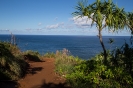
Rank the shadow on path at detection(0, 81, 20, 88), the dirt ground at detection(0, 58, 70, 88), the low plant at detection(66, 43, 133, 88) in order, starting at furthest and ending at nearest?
1. the dirt ground at detection(0, 58, 70, 88)
2. the shadow on path at detection(0, 81, 20, 88)
3. the low plant at detection(66, 43, 133, 88)

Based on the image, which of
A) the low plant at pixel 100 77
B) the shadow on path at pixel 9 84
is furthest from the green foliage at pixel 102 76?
the shadow on path at pixel 9 84

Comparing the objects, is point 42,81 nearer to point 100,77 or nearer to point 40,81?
point 40,81

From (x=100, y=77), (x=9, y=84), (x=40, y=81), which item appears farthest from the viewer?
(x=40, y=81)

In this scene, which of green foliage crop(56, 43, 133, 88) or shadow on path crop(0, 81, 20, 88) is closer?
green foliage crop(56, 43, 133, 88)

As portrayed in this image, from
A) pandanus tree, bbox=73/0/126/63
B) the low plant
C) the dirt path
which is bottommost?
the dirt path

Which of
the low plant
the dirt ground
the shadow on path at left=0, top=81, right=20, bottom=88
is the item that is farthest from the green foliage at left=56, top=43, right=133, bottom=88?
the shadow on path at left=0, top=81, right=20, bottom=88

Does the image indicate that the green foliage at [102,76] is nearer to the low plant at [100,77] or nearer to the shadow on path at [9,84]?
the low plant at [100,77]

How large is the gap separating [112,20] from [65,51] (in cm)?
417

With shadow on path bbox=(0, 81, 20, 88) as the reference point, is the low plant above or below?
above

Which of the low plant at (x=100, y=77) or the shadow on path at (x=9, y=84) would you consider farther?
the shadow on path at (x=9, y=84)

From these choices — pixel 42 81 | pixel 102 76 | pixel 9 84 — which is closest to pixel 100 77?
pixel 102 76

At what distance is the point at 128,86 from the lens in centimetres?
611

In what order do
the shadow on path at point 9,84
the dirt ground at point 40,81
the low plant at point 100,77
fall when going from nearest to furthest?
the low plant at point 100,77, the shadow on path at point 9,84, the dirt ground at point 40,81

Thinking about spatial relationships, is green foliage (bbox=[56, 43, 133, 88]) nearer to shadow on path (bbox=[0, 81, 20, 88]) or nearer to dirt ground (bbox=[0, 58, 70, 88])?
dirt ground (bbox=[0, 58, 70, 88])
